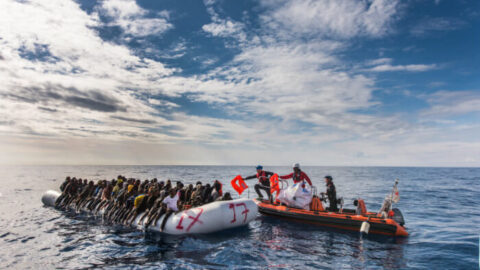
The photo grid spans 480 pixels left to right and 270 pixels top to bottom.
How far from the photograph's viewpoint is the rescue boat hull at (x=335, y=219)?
11069mm

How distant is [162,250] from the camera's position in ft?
32.5

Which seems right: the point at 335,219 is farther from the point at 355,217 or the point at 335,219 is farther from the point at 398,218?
the point at 398,218

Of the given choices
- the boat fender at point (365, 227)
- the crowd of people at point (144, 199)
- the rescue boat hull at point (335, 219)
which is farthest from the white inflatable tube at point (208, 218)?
the boat fender at point (365, 227)

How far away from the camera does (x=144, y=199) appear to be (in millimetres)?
13203

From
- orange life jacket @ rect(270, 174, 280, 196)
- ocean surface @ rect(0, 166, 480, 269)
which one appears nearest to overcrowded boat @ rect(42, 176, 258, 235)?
ocean surface @ rect(0, 166, 480, 269)

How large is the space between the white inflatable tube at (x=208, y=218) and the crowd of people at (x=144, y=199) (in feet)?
1.75

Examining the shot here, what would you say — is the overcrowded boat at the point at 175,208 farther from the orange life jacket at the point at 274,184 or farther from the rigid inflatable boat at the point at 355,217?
the orange life jacket at the point at 274,184

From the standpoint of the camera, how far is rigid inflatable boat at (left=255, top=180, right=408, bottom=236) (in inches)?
436

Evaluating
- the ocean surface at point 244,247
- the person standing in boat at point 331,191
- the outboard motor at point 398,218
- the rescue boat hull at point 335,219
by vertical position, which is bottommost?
the ocean surface at point 244,247

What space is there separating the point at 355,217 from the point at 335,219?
0.90 m

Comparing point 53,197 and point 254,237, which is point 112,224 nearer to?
point 254,237

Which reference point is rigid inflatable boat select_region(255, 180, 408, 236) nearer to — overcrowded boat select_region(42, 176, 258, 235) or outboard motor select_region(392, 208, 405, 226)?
outboard motor select_region(392, 208, 405, 226)

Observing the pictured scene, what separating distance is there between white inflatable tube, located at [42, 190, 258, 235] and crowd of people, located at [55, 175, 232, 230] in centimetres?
53

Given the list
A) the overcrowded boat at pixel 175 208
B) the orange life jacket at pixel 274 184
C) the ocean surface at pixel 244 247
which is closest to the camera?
the ocean surface at pixel 244 247
